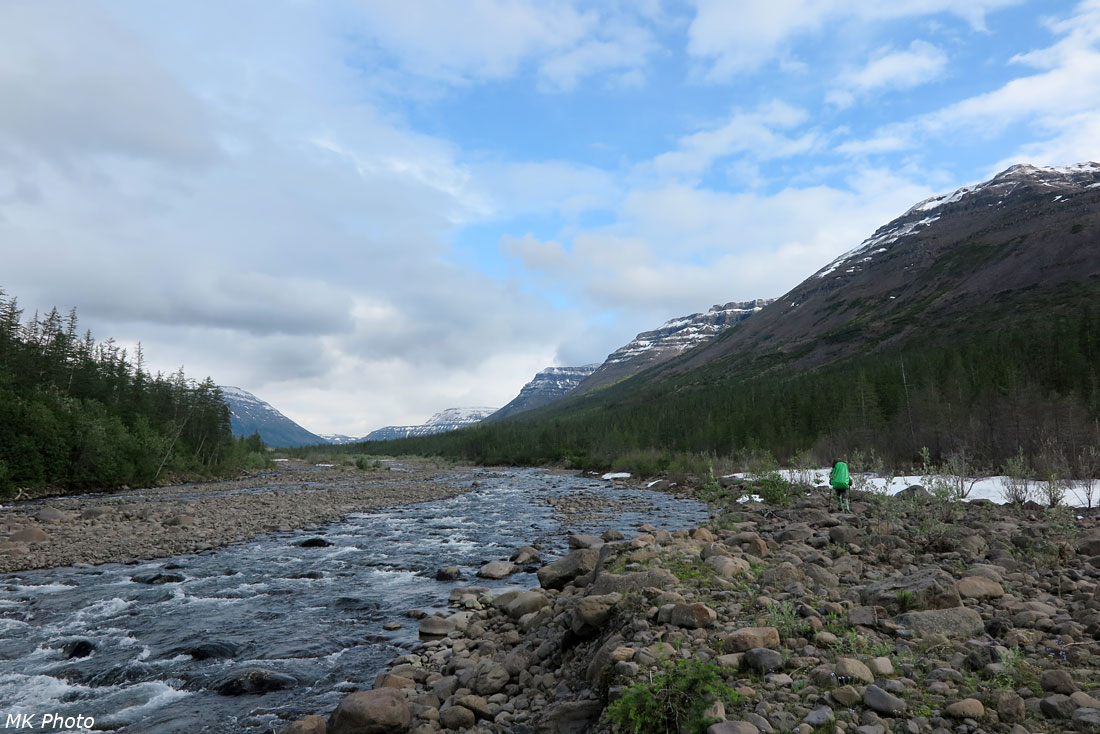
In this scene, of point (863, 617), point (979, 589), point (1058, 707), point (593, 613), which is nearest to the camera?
point (1058, 707)

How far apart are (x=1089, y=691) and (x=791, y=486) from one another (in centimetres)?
2244

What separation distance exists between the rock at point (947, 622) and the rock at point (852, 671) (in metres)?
1.76

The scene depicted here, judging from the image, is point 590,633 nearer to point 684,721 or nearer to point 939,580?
point 684,721

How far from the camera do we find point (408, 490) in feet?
152

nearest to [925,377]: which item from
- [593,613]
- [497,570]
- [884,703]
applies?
[497,570]

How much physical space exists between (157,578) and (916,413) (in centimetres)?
5634

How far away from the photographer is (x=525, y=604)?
39.1 feet

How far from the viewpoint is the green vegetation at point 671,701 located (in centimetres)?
522

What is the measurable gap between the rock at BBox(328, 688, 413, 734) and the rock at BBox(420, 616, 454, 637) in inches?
150

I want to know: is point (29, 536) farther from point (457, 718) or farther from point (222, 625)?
point (457, 718)

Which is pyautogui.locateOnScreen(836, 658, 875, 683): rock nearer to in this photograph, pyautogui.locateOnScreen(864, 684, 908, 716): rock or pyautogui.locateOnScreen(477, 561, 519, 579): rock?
pyautogui.locateOnScreen(864, 684, 908, 716): rock

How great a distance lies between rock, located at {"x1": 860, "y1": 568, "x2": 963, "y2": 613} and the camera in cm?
763

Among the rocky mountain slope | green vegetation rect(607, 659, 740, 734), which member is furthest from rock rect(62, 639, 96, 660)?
the rocky mountain slope

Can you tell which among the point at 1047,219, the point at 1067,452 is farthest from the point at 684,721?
the point at 1047,219
